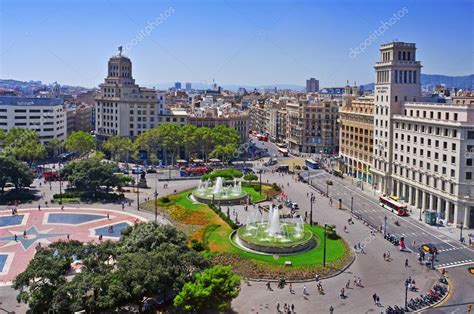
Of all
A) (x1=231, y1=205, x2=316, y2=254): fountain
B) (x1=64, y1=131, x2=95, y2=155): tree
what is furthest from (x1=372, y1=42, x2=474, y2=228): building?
(x1=64, y1=131, x2=95, y2=155): tree

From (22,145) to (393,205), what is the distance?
87.7m

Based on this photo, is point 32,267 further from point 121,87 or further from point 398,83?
point 121,87

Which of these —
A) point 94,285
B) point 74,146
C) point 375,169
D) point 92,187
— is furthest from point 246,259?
point 74,146

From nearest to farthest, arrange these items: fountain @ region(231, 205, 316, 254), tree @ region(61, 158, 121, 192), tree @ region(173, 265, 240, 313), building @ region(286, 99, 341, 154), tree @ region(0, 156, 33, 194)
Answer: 1. tree @ region(173, 265, 240, 313)
2. fountain @ region(231, 205, 316, 254)
3. tree @ region(0, 156, 33, 194)
4. tree @ region(61, 158, 121, 192)
5. building @ region(286, 99, 341, 154)

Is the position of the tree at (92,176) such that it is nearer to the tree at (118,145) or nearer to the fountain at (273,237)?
the fountain at (273,237)

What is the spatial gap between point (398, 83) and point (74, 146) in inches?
3115

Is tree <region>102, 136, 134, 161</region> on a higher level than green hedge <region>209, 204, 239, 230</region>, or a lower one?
higher

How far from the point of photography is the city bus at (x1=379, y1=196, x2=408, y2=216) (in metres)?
80.9

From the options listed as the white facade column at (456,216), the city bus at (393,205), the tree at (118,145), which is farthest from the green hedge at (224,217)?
the tree at (118,145)

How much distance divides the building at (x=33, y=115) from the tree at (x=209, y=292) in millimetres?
115568

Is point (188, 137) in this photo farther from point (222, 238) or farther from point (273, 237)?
point (273, 237)

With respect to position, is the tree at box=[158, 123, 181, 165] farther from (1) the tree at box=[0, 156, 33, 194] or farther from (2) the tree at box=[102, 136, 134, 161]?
(1) the tree at box=[0, 156, 33, 194]

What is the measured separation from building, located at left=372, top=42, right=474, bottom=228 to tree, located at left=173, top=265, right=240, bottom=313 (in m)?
46.9

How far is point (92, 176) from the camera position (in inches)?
3467
